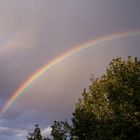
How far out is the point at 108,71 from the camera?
57.8 m

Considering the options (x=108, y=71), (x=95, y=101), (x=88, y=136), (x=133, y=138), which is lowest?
(x=133, y=138)

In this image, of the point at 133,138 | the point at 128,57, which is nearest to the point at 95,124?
the point at 133,138

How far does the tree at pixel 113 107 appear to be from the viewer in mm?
51312

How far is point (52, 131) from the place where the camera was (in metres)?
64.4

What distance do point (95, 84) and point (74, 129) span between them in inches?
284

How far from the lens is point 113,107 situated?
52438 mm

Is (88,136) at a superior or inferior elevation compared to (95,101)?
inferior

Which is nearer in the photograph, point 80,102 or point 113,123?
point 113,123

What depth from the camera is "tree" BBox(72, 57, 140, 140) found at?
5131 cm

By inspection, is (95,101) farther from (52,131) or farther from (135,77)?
(52,131)

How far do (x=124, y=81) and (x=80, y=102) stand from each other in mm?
8587

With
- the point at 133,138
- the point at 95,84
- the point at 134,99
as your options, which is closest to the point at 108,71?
the point at 95,84

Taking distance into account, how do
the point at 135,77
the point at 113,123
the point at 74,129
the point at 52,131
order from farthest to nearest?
the point at 52,131, the point at 74,129, the point at 135,77, the point at 113,123

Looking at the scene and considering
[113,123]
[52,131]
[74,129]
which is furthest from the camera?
[52,131]
